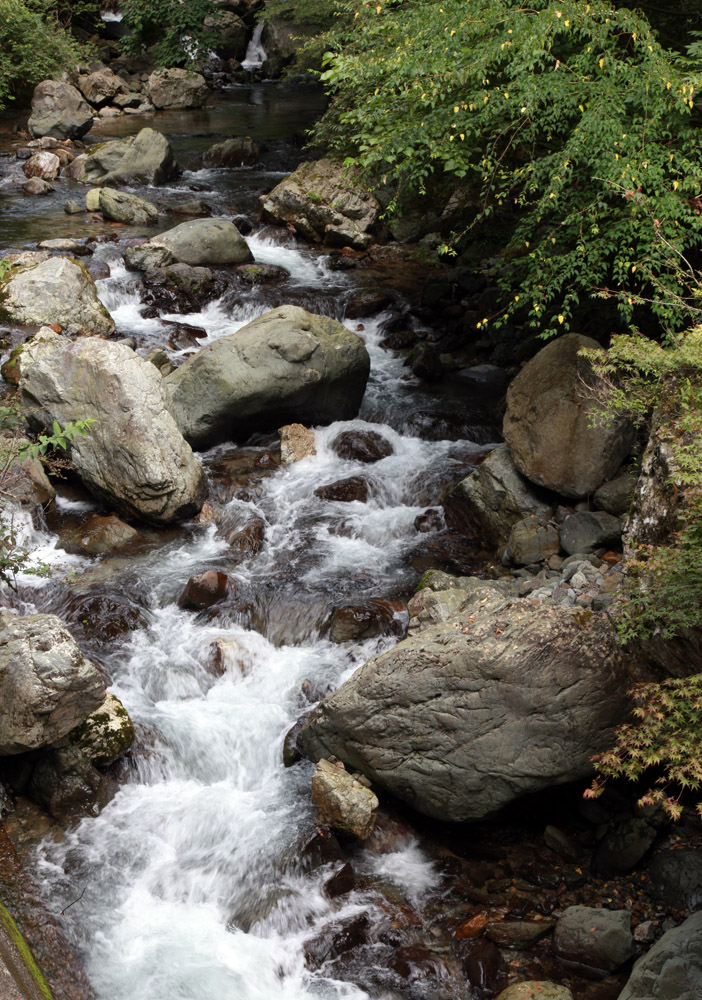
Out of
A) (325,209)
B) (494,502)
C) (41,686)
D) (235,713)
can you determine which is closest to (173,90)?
(325,209)

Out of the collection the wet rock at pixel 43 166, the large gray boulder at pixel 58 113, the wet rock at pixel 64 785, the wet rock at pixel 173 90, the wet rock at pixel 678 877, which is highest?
the wet rock at pixel 173 90

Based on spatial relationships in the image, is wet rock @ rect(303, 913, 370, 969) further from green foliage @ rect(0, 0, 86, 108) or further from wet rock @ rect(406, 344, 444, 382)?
green foliage @ rect(0, 0, 86, 108)

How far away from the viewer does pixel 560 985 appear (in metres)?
5.21

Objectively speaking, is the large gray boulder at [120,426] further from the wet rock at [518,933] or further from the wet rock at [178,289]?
the wet rock at [518,933]

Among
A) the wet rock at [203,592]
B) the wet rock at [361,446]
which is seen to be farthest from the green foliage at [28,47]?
the wet rock at [203,592]

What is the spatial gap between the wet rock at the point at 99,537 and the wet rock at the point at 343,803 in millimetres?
3975

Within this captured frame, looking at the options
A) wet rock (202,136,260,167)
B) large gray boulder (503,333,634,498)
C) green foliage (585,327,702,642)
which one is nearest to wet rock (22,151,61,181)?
wet rock (202,136,260,167)

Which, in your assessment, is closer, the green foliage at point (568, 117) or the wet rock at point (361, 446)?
the green foliage at point (568, 117)

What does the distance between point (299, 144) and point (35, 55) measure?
9.06m

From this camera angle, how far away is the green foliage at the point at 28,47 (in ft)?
78.0

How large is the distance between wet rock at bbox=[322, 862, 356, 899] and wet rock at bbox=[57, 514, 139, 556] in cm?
461

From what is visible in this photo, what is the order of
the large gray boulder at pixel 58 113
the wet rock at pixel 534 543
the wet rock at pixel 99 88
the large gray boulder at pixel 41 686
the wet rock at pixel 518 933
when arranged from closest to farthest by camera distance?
the wet rock at pixel 518 933
the large gray boulder at pixel 41 686
the wet rock at pixel 534 543
the large gray boulder at pixel 58 113
the wet rock at pixel 99 88

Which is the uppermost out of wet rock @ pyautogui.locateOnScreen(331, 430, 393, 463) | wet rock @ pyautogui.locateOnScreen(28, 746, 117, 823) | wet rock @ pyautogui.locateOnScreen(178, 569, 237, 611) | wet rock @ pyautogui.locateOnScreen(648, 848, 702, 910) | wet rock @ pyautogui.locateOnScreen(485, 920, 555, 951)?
wet rock @ pyautogui.locateOnScreen(648, 848, 702, 910)

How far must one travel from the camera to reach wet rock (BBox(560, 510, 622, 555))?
831 cm
